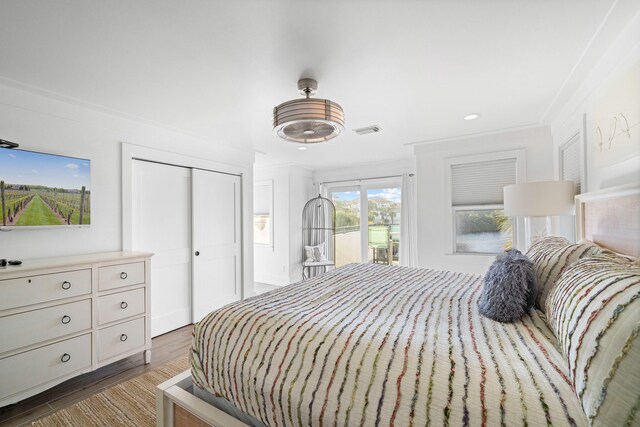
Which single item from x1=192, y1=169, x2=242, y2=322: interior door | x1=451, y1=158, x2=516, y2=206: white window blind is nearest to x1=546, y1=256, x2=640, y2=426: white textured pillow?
x1=451, y1=158, x2=516, y2=206: white window blind

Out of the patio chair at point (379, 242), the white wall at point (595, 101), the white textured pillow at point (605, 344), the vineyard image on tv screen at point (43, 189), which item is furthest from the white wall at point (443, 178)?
the vineyard image on tv screen at point (43, 189)

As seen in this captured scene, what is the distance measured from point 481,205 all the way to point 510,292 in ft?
9.12

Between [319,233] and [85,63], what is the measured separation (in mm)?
4635

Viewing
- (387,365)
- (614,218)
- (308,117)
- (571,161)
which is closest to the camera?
(387,365)

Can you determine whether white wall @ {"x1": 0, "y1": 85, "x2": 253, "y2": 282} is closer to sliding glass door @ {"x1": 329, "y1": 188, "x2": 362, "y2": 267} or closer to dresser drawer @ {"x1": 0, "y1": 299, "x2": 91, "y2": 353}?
dresser drawer @ {"x1": 0, "y1": 299, "x2": 91, "y2": 353}

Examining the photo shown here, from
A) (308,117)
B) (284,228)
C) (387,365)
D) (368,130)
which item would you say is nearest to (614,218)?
(387,365)

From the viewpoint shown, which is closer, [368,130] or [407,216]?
[368,130]

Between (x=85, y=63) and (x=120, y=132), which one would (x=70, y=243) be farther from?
(x=85, y=63)

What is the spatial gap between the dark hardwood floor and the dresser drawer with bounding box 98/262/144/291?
0.76 metres

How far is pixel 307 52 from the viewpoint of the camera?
5.98 feet

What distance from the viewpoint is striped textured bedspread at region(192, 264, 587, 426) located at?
83 centimetres

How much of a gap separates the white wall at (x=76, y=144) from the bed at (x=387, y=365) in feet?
6.12

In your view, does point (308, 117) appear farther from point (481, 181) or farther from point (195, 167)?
point (481, 181)

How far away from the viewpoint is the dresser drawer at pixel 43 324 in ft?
6.24
